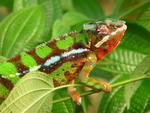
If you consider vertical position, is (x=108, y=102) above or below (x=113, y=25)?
below

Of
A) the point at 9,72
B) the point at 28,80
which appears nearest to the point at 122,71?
the point at 9,72

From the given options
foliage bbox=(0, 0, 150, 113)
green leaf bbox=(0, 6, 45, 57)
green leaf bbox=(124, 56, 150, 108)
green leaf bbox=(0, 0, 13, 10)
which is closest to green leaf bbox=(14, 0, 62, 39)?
foliage bbox=(0, 0, 150, 113)

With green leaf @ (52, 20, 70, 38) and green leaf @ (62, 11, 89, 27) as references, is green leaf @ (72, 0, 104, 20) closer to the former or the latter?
green leaf @ (62, 11, 89, 27)

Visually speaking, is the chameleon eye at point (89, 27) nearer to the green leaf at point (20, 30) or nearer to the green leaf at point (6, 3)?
the green leaf at point (20, 30)

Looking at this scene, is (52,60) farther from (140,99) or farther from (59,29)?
(140,99)

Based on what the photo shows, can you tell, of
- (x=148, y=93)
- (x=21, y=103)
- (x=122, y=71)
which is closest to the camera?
(x=21, y=103)

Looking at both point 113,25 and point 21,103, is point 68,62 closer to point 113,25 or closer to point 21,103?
point 113,25
